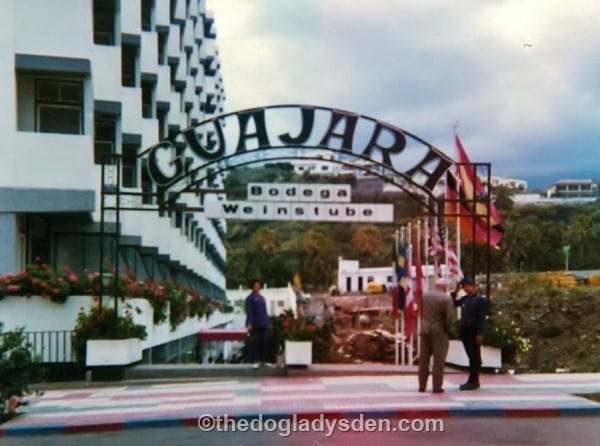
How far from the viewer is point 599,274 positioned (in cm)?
8188

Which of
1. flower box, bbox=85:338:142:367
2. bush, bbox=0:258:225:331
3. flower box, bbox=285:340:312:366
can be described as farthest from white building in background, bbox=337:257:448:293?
flower box, bbox=85:338:142:367

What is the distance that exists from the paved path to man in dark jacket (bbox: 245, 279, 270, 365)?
609 mm

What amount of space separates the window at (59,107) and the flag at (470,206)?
1053cm

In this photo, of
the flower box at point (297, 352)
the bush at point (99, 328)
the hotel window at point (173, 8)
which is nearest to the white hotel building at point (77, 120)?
the hotel window at point (173, 8)

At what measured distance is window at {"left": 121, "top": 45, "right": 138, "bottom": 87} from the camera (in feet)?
116

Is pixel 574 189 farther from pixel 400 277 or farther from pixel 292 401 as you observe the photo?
pixel 292 401

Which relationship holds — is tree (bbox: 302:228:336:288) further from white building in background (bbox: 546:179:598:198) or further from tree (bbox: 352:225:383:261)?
white building in background (bbox: 546:179:598:198)

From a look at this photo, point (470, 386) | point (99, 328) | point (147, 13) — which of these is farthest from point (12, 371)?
point (147, 13)

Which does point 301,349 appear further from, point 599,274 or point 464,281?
point 599,274

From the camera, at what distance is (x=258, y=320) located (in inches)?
736

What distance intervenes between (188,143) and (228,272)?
272ft

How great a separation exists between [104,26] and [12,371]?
21188 millimetres

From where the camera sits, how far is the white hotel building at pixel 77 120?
81.0 feet

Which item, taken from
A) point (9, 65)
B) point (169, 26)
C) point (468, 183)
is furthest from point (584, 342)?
point (9, 65)
